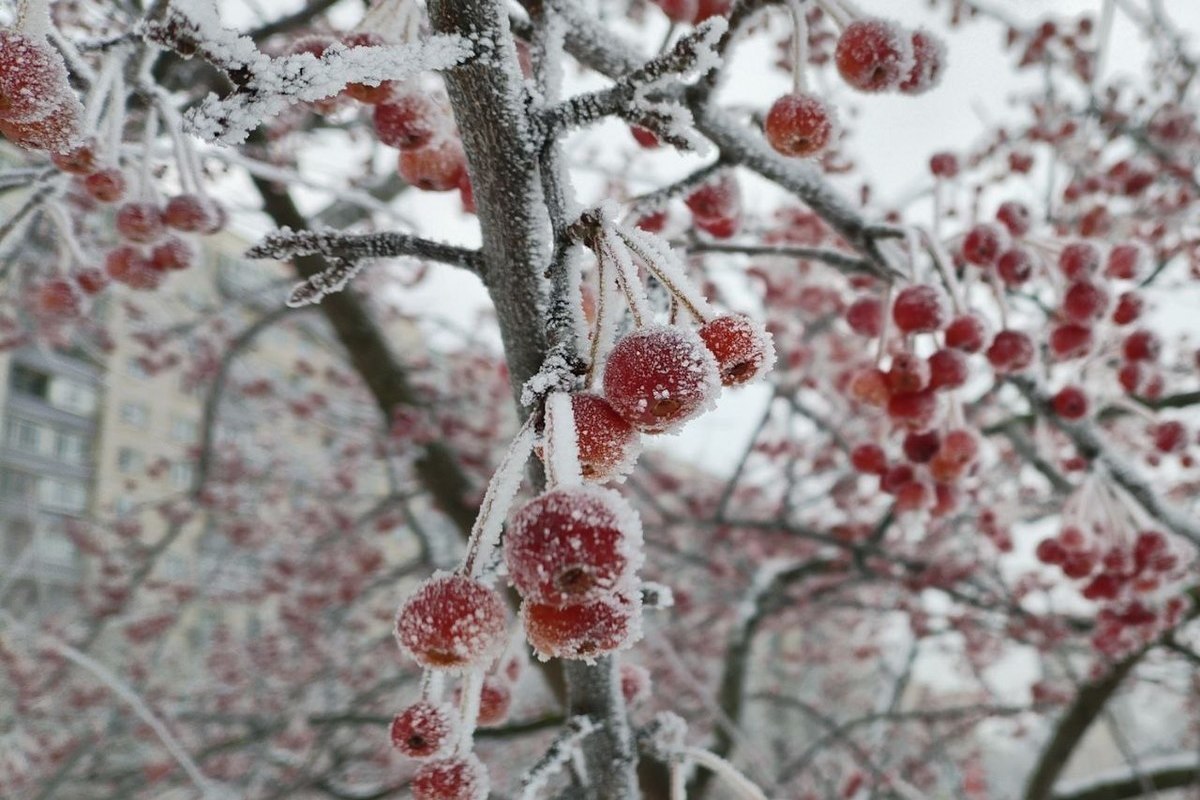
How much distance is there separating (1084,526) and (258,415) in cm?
938

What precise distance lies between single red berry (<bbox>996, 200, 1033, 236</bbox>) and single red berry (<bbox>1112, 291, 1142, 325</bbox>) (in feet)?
1.22

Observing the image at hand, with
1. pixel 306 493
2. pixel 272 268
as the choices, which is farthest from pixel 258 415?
pixel 272 268

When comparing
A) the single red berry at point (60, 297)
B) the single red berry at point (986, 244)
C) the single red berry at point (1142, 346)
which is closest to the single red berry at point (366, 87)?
the single red berry at point (986, 244)

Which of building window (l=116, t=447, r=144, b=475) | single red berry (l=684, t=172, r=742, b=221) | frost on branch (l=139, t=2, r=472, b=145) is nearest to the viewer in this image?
frost on branch (l=139, t=2, r=472, b=145)

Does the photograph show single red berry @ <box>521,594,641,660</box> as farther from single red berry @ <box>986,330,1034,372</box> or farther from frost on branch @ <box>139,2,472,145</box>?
single red berry @ <box>986,330,1034,372</box>

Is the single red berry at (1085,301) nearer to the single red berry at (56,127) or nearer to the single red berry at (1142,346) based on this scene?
the single red berry at (1142,346)

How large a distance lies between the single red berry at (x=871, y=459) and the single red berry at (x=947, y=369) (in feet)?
1.55

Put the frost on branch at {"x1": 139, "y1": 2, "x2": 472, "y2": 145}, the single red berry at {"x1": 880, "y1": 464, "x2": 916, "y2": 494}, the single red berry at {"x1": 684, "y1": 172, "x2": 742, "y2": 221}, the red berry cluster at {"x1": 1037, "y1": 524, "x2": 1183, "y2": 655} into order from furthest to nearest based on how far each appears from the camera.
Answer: the red berry cluster at {"x1": 1037, "y1": 524, "x2": 1183, "y2": 655}
the single red berry at {"x1": 880, "y1": 464, "x2": 916, "y2": 494}
the single red berry at {"x1": 684, "y1": 172, "x2": 742, "y2": 221}
the frost on branch at {"x1": 139, "y1": 2, "x2": 472, "y2": 145}

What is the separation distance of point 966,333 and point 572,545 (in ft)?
4.28

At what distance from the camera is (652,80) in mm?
807

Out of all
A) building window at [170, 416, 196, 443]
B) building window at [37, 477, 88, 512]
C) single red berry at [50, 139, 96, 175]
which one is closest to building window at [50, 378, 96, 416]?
building window at [37, 477, 88, 512]

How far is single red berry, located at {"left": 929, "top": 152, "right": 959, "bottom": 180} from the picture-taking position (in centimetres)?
222

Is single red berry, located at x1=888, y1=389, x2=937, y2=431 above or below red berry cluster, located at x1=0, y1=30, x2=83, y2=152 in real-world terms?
below

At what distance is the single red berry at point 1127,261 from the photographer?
2197 millimetres
